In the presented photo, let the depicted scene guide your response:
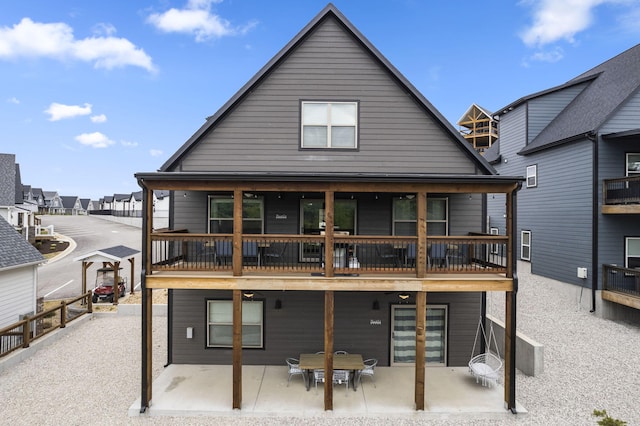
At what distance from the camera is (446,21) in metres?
29.8

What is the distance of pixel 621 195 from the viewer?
1370cm

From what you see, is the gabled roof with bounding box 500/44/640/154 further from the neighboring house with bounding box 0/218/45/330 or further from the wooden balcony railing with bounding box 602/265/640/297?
the neighboring house with bounding box 0/218/45/330

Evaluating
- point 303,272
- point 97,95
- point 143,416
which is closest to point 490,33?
point 303,272

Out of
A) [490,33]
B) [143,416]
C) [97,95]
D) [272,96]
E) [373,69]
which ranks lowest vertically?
[143,416]

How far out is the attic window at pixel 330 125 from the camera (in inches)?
424

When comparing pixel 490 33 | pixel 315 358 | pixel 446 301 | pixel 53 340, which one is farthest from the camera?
pixel 490 33

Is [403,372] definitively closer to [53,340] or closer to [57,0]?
[53,340]

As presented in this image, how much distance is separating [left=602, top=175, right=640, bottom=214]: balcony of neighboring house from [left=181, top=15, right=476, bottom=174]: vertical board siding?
8.39 metres

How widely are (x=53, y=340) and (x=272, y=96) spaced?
1181 centimetres

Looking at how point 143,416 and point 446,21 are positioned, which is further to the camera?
point 446,21

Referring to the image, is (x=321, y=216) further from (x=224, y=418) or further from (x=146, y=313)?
(x=224, y=418)

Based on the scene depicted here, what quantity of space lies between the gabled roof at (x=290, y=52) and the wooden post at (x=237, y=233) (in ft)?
11.2

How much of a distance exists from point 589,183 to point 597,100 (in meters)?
5.01

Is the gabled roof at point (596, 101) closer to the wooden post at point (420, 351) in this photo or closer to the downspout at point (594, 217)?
the downspout at point (594, 217)
